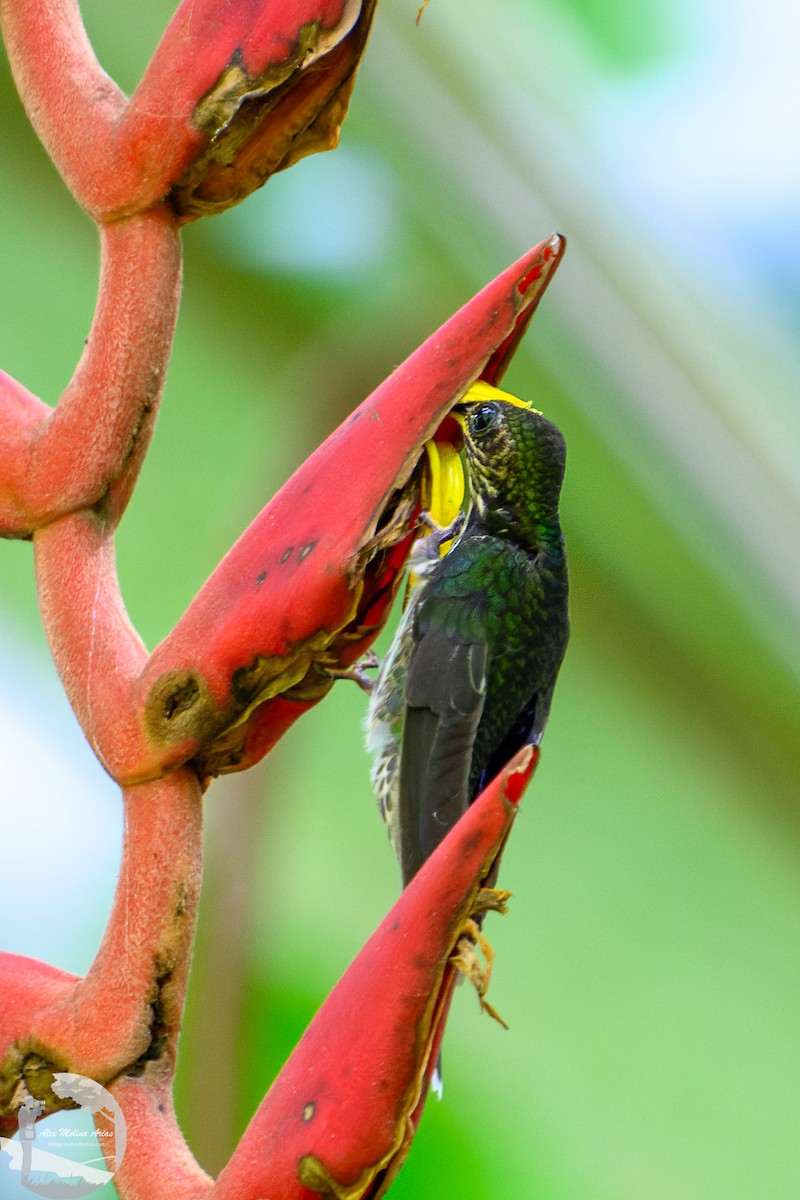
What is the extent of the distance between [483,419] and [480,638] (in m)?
0.10

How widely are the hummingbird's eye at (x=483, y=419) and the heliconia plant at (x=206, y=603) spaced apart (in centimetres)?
9

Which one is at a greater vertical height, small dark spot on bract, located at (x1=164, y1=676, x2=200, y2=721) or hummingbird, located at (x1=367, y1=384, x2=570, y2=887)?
small dark spot on bract, located at (x1=164, y1=676, x2=200, y2=721)

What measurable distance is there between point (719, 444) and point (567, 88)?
25 centimetres

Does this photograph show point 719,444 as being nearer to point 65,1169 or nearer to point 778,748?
point 778,748

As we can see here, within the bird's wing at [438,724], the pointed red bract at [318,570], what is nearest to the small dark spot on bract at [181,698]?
the pointed red bract at [318,570]

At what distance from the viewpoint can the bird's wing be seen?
0.45 metres

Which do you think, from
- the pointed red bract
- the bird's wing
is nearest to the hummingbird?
the bird's wing

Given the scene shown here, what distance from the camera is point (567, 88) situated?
0.82 metres

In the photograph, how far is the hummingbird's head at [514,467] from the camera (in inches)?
18.0

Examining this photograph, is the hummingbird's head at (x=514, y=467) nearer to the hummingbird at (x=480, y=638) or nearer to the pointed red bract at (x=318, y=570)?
the hummingbird at (x=480, y=638)

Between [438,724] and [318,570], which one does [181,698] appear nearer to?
[318,570]

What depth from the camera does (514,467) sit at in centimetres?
50

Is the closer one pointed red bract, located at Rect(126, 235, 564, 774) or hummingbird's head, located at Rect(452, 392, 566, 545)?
pointed red bract, located at Rect(126, 235, 564, 774)

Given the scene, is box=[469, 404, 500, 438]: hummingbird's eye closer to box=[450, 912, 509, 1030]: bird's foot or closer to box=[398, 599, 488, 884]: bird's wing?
box=[398, 599, 488, 884]: bird's wing
